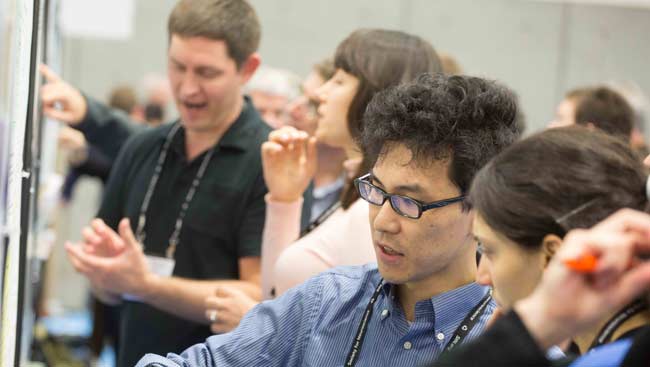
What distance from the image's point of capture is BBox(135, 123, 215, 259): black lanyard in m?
2.47

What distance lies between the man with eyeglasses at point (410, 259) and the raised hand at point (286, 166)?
650 mm

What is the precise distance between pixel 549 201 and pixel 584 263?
0.81 ft

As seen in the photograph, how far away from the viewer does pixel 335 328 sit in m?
1.54

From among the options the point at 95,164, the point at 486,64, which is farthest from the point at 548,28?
the point at 95,164

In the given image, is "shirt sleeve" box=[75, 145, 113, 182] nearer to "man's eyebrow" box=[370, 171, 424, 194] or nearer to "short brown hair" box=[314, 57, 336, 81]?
"short brown hair" box=[314, 57, 336, 81]

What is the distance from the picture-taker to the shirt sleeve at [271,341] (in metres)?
1.57

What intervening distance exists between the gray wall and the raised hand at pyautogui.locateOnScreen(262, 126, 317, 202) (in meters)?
5.18

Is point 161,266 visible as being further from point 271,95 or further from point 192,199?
point 271,95

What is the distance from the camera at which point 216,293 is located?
84.3 inches

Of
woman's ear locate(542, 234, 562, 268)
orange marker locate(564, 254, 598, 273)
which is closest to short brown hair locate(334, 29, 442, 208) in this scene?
woman's ear locate(542, 234, 562, 268)

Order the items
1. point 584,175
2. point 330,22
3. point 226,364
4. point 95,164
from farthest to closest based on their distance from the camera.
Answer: point 330,22 → point 95,164 → point 226,364 → point 584,175

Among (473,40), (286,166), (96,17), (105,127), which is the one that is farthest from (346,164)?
(473,40)

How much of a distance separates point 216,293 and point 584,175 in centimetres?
118

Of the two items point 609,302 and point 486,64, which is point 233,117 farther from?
point 486,64
